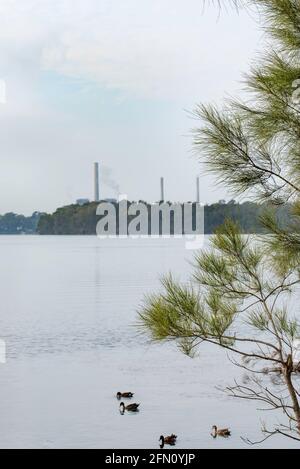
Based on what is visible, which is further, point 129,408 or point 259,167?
point 129,408

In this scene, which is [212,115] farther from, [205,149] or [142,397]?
[142,397]

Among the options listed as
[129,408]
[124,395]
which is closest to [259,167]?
[129,408]

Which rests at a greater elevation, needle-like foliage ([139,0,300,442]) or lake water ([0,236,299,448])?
needle-like foliage ([139,0,300,442])

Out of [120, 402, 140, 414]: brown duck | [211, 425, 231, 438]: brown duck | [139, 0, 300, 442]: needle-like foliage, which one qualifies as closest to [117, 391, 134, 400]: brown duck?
[120, 402, 140, 414]: brown duck

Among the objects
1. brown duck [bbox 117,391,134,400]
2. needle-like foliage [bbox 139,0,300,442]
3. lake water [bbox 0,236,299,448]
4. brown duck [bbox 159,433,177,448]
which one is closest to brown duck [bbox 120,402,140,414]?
lake water [bbox 0,236,299,448]

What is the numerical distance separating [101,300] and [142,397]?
18683 mm

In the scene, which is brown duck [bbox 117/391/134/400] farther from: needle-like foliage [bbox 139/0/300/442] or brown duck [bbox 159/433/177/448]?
needle-like foliage [bbox 139/0/300/442]

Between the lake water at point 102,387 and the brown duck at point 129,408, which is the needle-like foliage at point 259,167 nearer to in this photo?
the lake water at point 102,387

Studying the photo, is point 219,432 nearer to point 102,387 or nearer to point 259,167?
→ point 102,387

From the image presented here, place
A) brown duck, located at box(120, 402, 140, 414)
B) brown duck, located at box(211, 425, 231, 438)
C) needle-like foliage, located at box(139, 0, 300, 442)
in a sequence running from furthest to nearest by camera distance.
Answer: brown duck, located at box(120, 402, 140, 414), brown duck, located at box(211, 425, 231, 438), needle-like foliage, located at box(139, 0, 300, 442)

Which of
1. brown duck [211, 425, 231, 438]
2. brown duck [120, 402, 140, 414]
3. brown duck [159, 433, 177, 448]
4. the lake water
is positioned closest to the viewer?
brown duck [159, 433, 177, 448]

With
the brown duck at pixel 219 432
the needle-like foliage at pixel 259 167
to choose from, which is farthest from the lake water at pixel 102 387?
the needle-like foliage at pixel 259 167

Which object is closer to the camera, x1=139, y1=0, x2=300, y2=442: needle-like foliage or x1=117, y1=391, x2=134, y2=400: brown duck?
x1=139, y1=0, x2=300, y2=442: needle-like foliage

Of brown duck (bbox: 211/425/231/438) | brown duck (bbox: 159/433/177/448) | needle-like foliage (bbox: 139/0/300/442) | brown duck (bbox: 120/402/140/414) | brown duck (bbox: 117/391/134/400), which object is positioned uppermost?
needle-like foliage (bbox: 139/0/300/442)
